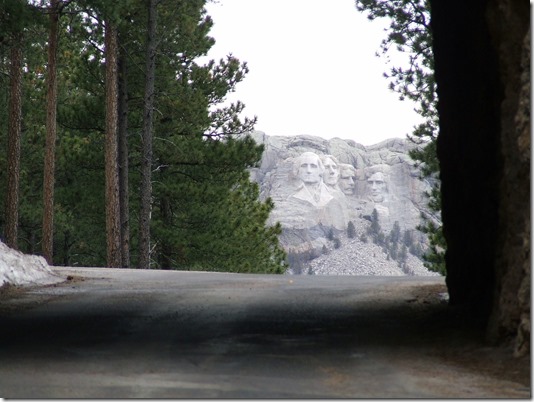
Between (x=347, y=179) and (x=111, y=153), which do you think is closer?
(x=111, y=153)

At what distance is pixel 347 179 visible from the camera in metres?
185

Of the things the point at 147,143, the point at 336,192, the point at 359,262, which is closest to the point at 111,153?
the point at 147,143

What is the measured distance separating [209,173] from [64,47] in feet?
29.6

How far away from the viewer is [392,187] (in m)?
178

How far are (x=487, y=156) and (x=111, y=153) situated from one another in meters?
18.8

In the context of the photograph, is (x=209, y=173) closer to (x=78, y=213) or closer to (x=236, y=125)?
(x=236, y=125)

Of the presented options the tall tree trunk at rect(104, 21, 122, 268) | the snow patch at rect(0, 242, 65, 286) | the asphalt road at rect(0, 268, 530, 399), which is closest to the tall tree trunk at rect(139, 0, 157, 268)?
the tall tree trunk at rect(104, 21, 122, 268)

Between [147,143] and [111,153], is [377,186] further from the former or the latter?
[111,153]

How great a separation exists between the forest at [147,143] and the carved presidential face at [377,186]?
466ft

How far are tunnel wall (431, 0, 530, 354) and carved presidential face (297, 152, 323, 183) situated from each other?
16903cm

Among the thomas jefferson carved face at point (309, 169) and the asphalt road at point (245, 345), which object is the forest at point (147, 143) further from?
the thomas jefferson carved face at point (309, 169)

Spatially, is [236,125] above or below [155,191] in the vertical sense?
above

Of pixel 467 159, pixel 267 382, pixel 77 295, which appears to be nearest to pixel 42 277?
pixel 77 295

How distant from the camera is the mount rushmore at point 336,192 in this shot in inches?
6531
